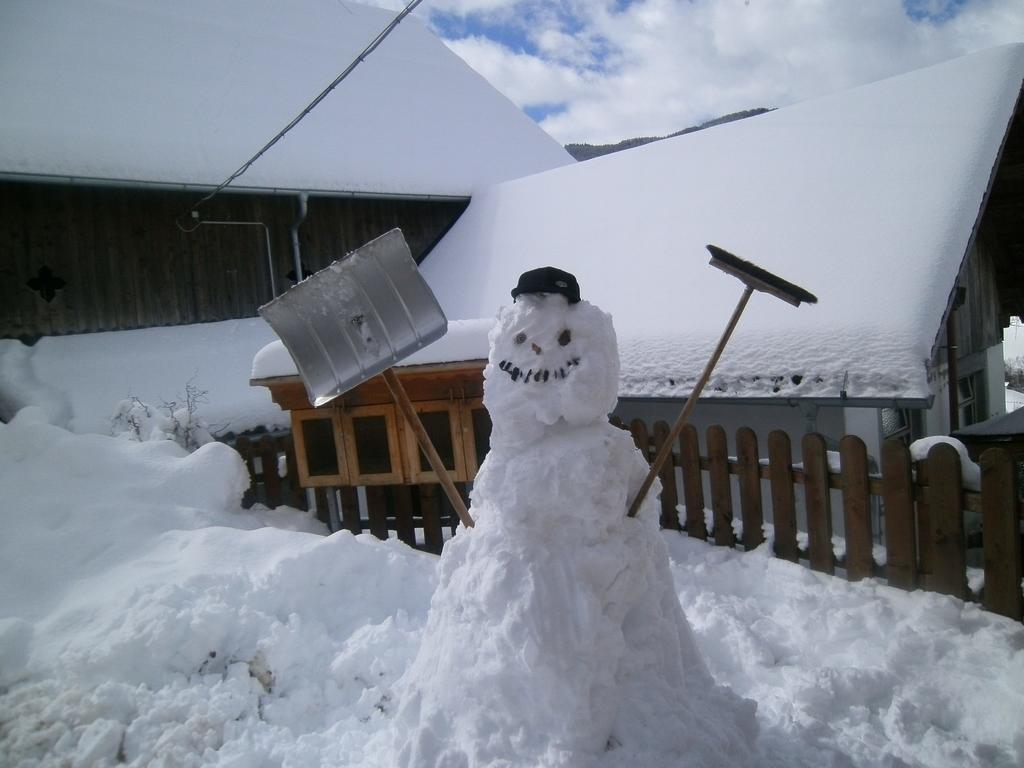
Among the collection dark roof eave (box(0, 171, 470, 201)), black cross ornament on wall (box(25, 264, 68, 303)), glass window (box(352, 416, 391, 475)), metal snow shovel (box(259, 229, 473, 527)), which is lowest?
glass window (box(352, 416, 391, 475))

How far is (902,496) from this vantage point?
403 centimetres

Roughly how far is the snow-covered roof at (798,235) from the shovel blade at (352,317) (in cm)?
288

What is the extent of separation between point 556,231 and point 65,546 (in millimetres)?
6432

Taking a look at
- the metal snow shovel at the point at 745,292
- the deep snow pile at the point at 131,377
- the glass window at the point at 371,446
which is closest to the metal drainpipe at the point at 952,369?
the metal snow shovel at the point at 745,292

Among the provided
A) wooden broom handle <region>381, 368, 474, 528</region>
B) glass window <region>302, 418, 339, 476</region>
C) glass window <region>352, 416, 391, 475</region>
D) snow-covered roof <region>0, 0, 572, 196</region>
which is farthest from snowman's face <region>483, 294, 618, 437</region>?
snow-covered roof <region>0, 0, 572, 196</region>

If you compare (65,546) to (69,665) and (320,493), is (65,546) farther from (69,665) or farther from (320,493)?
(320,493)

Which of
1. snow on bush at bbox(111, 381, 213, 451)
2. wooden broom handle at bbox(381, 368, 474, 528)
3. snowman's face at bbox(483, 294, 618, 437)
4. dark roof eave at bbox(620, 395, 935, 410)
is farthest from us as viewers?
snow on bush at bbox(111, 381, 213, 451)

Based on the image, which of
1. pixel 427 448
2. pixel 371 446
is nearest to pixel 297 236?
pixel 371 446

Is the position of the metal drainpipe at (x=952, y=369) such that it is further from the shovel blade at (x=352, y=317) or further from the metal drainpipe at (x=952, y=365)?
the shovel blade at (x=352, y=317)

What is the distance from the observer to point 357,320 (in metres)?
3.03

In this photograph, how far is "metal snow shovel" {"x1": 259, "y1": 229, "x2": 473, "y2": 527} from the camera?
298cm

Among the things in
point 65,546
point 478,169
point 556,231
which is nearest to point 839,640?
point 65,546

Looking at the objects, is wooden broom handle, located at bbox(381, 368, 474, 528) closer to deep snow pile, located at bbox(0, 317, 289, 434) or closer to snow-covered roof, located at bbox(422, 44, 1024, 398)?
snow-covered roof, located at bbox(422, 44, 1024, 398)

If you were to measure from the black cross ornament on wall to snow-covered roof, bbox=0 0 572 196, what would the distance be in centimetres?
123
